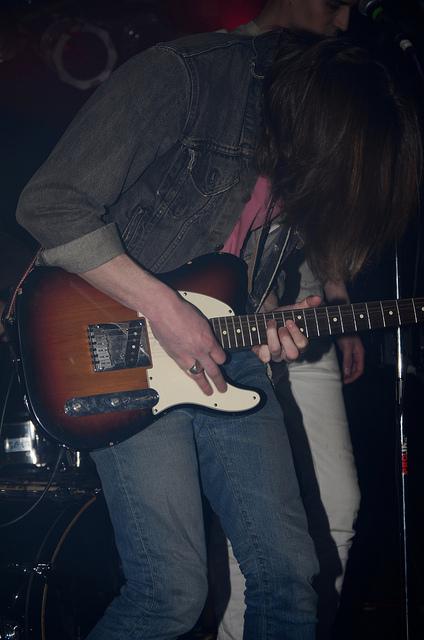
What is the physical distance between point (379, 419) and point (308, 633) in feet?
6.93

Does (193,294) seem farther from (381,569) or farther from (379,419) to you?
(381,569)

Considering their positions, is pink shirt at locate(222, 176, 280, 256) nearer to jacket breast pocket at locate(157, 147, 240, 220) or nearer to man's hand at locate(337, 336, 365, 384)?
jacket breast pocket at locate(157, 147, 240, 220)

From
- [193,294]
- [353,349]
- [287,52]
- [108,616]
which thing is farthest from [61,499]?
[287,52]

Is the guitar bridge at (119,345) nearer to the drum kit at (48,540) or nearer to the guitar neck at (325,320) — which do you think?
the guitar neck at (325,320)

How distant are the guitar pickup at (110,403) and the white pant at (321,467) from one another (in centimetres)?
85

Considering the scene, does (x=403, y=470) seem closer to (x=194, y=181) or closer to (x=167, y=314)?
(x=167, y=314)

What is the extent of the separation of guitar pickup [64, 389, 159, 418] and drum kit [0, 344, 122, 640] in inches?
20.5

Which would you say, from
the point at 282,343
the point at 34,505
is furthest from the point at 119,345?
the point at 34,505

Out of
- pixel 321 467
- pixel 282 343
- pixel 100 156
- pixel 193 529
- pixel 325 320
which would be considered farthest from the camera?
pixel 321 467

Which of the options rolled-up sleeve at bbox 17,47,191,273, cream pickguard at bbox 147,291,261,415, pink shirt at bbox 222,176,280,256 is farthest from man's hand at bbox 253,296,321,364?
rolled-up sleeve at bbox 17,47,191,273

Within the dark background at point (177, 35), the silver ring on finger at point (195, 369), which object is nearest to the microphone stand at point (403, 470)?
the dark background at point (177, 35)

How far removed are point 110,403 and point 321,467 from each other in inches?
52.9

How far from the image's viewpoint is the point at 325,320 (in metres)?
2.07

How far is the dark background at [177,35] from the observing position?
310 cm
